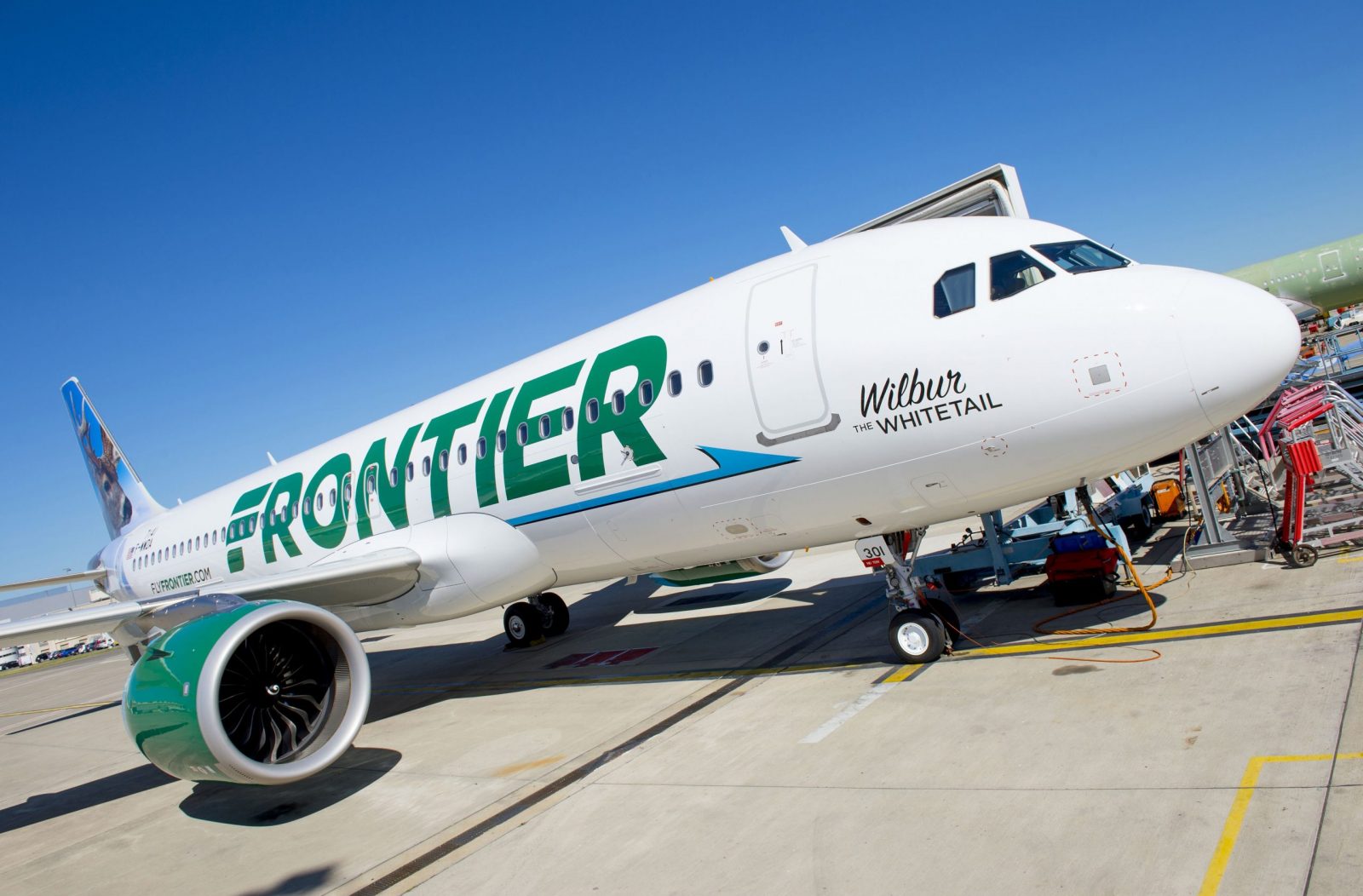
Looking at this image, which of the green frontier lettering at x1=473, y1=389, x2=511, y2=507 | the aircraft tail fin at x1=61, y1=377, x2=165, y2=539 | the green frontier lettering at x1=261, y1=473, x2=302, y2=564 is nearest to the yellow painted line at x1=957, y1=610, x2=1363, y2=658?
the green frontier lettering at x1=473, y1=389, x2=511, y2=507

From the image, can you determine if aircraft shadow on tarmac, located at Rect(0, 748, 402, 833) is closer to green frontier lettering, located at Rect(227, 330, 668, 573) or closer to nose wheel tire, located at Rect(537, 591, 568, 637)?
green frontier lettering, located at Rect(227, 330, 668, 573)

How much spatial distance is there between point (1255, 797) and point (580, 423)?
259 inches

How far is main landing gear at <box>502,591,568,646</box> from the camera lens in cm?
1445

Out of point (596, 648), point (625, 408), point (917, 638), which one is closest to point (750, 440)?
point (625, 408)

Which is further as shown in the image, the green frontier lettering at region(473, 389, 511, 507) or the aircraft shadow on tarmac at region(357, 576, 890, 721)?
the aircraft shadow on tarmac at region(357, 576, 890, 721)

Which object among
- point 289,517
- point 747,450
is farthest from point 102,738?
point 747,450

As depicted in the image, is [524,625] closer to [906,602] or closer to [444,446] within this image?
[444,446]

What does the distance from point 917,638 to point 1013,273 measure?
3423 mm

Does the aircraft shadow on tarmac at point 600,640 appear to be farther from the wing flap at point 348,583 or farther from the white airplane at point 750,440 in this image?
the wing flap at point 348,583

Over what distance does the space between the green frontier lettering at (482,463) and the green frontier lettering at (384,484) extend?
0.01 m

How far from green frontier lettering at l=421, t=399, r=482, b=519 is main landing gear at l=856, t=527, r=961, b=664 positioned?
521 cm

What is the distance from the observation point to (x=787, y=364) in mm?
7516

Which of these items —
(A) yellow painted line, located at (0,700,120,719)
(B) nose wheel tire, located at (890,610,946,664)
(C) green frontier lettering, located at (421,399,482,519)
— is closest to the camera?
(B) nose wheel tire, located at (890,610,946,664)

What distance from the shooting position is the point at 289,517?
42.7 feet
